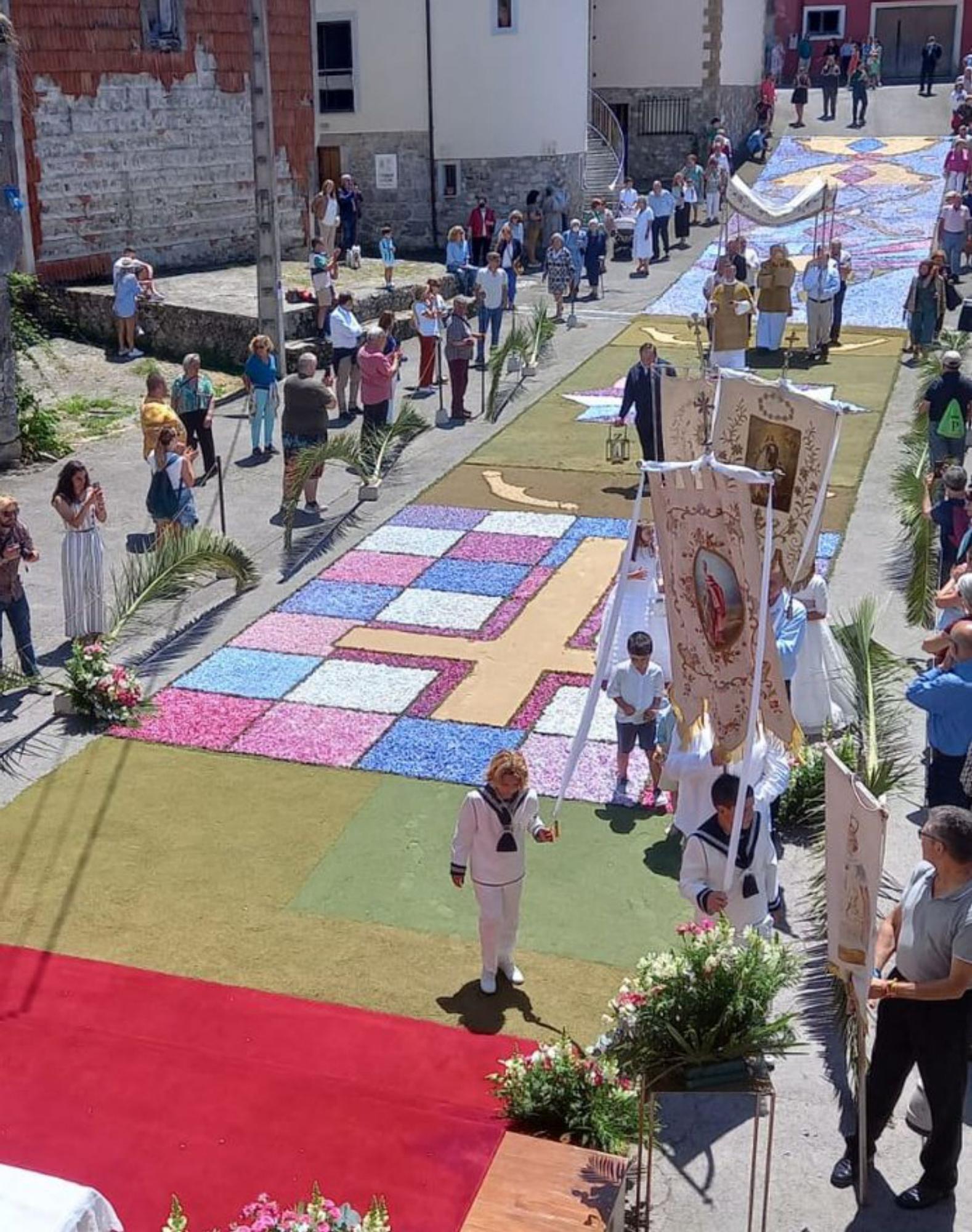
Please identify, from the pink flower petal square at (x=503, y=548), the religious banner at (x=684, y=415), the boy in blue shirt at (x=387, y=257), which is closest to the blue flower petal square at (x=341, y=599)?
the pink flower petal square at (x=503, y=548)

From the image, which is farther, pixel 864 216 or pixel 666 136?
pixel 666 136

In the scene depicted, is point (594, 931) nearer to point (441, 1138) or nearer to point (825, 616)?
point (441, 1138)

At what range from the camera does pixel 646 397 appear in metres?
16.0

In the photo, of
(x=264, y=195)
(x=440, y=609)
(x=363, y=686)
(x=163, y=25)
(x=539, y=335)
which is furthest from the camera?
(x=163, y=25)

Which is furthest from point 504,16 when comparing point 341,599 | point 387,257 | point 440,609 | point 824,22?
point 440,609

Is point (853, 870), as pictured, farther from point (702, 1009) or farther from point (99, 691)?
point (99, 691)

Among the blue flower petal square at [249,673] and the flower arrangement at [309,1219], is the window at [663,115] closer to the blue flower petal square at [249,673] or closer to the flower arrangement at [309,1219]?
the blue flower petal square at [249,673]

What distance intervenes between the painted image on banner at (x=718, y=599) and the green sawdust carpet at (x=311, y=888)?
2029 millimetres

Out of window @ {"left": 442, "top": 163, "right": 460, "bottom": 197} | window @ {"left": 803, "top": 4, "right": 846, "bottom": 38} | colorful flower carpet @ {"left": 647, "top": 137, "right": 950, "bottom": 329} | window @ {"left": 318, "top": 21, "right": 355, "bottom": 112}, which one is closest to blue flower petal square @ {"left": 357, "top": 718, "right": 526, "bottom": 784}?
colorful flower carpet @ {"left": 647, "top": 137, "right": 950, "bottom": 329}

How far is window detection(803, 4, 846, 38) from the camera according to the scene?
165 feet

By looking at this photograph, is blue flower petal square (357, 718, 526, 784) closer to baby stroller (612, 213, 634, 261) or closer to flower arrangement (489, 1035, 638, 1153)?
flower arrangement (489, 1035, 638, 1153)

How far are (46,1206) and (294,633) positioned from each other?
27.9ft

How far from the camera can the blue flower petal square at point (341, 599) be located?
1350cm

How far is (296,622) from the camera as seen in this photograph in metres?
13.2
